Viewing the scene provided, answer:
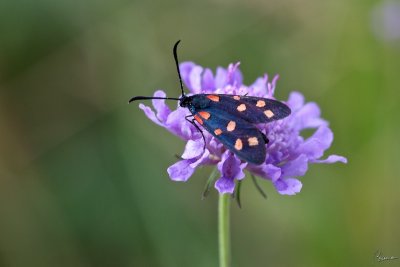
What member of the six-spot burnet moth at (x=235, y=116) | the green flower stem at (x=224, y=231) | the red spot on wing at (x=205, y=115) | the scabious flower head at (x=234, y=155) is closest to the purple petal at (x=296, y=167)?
the scabious flower head at (x=234, y=155)

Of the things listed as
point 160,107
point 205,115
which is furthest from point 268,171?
point 160,107

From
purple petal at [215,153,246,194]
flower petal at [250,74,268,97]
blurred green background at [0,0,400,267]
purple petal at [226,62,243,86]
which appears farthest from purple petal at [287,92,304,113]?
blurred green background at [0,0,400,267]

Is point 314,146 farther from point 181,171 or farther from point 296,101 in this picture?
point 181,171

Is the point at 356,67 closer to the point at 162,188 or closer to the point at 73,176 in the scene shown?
the point at 162,188

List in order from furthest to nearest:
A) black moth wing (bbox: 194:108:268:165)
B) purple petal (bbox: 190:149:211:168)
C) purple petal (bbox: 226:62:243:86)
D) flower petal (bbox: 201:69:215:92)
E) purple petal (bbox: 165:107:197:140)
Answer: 1. flower petal (bbox: 201:69:215:92)
2. purple petal (bbox: 226:62:243:86)
3. purple petal (bbox: 165:107:197:140)
4. purple petal (bbox: 190:149:211:168)
5. black moth wing (bbox: 194:108:268:165)

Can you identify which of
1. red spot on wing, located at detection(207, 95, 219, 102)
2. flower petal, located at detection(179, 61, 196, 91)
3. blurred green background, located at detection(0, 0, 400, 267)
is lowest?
blurred green background, located at detection(0, 0, 400, 267)

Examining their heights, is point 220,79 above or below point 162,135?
above

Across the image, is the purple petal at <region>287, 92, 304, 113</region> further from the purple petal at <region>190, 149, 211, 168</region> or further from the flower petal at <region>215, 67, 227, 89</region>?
the purple petal at <region>190, 149, 211, 168</region>

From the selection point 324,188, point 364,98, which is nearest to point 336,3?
point 364,98
